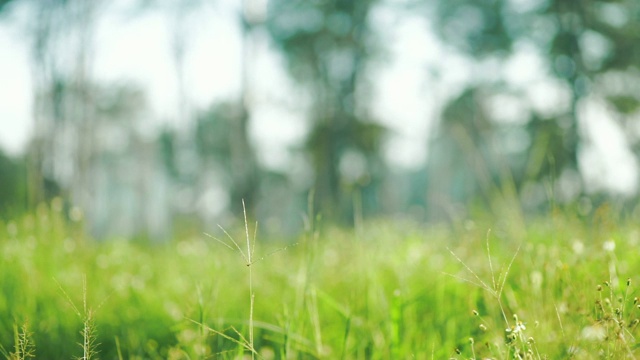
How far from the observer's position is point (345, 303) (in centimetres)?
257

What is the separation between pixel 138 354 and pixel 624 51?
578 inches

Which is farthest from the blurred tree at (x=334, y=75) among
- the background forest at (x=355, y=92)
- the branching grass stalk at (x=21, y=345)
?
the branching grass stalk at (x=21, y=345)

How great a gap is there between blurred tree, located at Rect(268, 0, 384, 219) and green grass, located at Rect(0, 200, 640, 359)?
44.3 feet

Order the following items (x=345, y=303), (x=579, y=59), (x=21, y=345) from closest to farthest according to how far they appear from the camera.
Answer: (x=21, y=345), (x=345, y=303), (x=579, y=59)

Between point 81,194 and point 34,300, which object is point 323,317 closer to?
point 34,300

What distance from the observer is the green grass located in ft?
4.73

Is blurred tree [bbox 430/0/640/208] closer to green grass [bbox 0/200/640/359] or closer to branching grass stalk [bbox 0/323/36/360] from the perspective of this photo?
green grass [bbox 0/200/640/359]

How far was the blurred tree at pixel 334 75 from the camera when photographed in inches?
679

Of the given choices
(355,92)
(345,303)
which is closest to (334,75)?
(355,92)

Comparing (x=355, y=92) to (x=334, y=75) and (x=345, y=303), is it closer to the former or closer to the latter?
(x=334, y=75)

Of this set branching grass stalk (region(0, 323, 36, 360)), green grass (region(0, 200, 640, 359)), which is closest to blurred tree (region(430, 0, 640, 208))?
green grass (region(0, 200, 640, 359))

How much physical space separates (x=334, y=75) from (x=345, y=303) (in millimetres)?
16198

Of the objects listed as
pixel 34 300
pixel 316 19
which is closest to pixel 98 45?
pixel 316 19

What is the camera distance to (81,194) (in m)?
12.8
